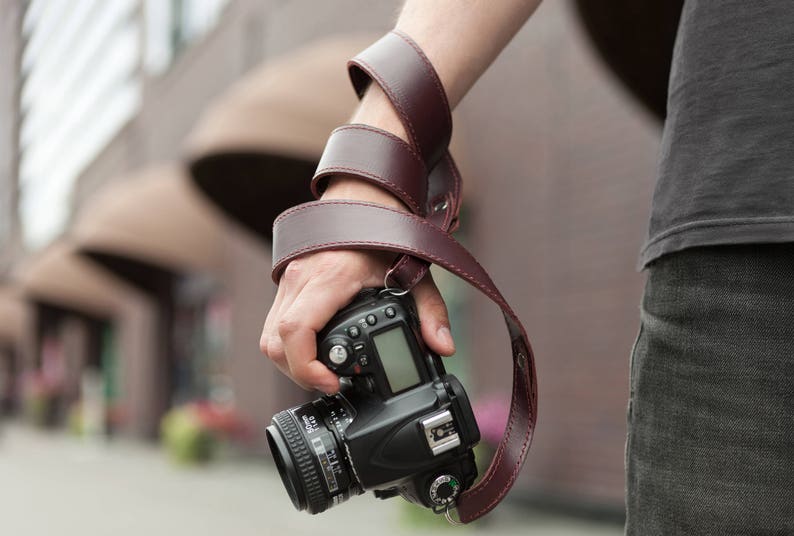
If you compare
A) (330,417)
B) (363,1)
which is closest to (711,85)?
(330,417)

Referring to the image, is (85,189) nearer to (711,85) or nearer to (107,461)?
(107,461)

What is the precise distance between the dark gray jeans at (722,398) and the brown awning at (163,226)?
10855 mm

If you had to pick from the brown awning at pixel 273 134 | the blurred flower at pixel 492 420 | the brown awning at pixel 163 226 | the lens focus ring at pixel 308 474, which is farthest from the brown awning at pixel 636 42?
the brown awning at pixel 163 226

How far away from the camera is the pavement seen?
249 inches

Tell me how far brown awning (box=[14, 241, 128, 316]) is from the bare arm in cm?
1502

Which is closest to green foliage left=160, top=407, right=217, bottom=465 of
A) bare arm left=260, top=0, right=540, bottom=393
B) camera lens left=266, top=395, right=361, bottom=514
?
camera lens left=266, top=395, right=361, bottom=514

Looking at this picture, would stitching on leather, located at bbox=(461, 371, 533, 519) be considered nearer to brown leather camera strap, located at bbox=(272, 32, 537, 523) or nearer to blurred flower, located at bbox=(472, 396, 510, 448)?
brown leather camera strap, located at bbox=(272, 32, 537, 523)

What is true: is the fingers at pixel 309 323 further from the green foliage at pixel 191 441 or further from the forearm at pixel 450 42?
the green foliage at pixel 191 441

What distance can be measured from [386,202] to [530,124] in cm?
615

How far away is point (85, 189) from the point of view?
2311 cm

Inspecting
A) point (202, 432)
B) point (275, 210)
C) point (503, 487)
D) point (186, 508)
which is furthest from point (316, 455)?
point (202, 432)

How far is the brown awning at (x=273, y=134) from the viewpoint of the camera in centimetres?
708

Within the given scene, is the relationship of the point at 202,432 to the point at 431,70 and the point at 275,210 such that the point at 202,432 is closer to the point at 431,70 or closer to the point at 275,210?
the point at 275,210

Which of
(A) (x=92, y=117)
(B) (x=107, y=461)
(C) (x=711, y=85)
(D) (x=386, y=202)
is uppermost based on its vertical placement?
(C) (x=711, y=85)
